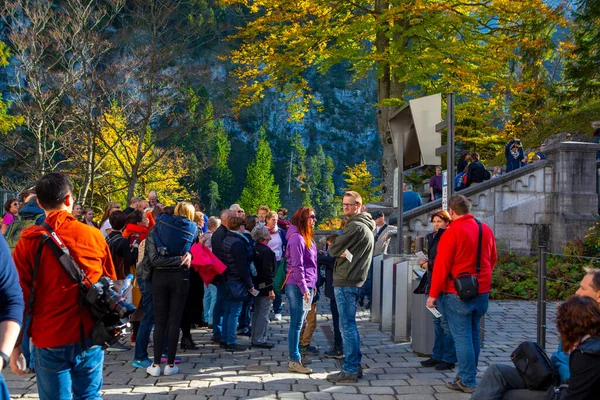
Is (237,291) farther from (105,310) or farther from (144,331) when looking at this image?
(105,310)

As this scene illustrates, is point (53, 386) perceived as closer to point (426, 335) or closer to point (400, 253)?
point (426, 335)

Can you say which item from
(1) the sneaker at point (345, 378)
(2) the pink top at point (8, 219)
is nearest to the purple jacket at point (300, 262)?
(1) the sneaker at point (345, 378)

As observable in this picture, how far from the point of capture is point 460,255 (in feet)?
18.1

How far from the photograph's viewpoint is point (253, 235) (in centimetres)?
784

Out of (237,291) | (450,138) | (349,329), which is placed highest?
(450,138)

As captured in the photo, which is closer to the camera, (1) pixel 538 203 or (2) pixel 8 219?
(2) pixel 8 219

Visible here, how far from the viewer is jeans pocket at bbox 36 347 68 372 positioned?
10.9ft

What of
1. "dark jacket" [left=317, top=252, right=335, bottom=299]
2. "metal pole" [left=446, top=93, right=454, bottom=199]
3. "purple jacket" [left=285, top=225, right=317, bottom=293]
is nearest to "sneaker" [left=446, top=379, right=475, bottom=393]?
"purple jacket" [left=285, top=225, right=317, bottom=293]

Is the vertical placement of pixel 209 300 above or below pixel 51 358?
below

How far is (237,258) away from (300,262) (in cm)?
130

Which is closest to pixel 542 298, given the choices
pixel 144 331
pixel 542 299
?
pixel 542 299

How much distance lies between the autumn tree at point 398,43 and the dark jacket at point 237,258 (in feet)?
32.9

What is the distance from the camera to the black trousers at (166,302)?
5988 millimetres

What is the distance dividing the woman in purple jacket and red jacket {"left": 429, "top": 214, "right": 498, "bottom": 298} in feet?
4.59
